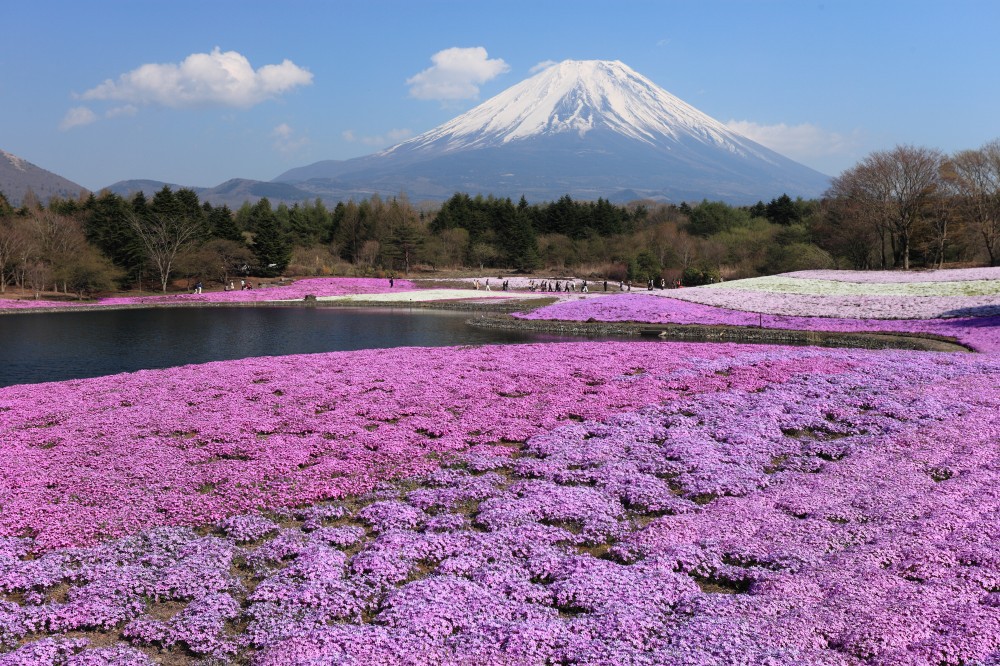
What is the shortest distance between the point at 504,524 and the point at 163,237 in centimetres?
7335

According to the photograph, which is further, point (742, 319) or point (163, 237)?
point (163, 237)

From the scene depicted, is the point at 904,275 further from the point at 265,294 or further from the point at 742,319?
the point at 265,294

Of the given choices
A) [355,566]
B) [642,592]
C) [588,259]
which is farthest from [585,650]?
[588,259]

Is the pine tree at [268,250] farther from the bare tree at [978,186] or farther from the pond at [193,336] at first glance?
the bare tree at [978,186]

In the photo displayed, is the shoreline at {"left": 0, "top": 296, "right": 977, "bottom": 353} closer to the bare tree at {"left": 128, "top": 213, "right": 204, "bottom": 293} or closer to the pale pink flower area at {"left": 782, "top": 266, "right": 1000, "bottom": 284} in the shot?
the bare tree at {"left": 128, "top": 213, "right": 204, "bottom": 293}

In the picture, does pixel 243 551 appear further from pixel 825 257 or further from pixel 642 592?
pixel 825 257

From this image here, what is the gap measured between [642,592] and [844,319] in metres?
34.9

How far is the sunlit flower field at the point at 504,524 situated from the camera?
7.05 metres

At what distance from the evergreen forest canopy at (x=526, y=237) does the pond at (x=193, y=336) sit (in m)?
22.7

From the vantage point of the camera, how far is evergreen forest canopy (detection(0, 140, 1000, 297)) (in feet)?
202

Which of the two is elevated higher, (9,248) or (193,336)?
(9,248)

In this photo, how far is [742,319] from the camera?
129 feet

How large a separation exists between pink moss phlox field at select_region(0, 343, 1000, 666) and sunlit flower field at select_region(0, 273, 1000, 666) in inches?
1.6

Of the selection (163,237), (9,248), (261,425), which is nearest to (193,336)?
(261,425)
